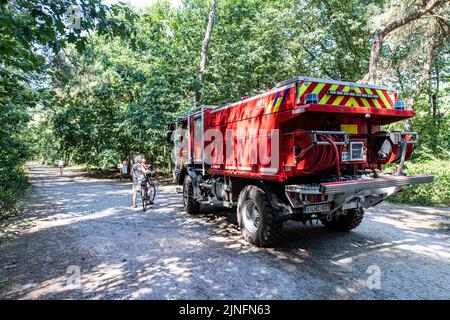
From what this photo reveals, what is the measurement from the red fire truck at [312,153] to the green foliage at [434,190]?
558 centimetres

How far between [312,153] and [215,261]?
93.0 inches

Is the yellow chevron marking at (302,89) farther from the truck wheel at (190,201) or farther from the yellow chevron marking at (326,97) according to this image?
the truck wheel at (190,201)

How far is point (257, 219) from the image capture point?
5.72 meters

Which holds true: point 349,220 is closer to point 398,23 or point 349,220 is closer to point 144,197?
point 144,197

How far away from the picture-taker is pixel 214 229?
275 inches

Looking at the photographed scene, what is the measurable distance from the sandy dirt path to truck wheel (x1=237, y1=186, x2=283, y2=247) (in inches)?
8.8

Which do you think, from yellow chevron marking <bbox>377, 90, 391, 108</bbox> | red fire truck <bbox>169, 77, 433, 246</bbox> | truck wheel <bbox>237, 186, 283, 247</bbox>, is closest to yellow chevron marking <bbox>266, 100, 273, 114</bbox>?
red fire truck <bbox>169, 77, 433, 246</bbox>

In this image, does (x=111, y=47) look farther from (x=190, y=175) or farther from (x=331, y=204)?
(x=331, y=204)

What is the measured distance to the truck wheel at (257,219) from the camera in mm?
5246

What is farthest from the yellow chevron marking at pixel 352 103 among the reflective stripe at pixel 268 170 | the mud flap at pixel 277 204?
the mud flap at pixel 277 204

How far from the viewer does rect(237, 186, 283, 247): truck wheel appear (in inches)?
207

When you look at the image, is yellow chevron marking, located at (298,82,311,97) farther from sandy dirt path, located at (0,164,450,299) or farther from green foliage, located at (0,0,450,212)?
green foliage, located at (0,0,450,212)

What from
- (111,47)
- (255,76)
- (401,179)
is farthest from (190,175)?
(111,47)

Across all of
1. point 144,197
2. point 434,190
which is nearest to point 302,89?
point 144,197
